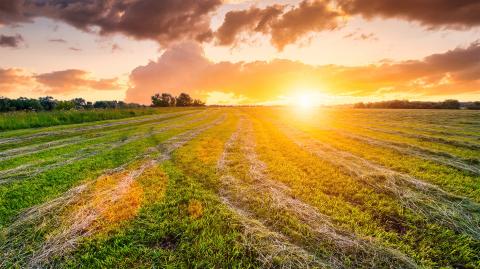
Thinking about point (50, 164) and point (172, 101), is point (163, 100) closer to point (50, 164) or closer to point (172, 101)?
point (172, 101)

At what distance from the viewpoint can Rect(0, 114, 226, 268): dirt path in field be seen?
452cm

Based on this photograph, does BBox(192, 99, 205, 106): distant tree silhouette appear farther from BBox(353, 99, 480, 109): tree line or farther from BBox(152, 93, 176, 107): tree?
BBox(353, 99, 480, 109): tree line

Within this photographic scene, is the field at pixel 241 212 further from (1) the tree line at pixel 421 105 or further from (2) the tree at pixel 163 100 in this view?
(2) the tree at pixel 163 100

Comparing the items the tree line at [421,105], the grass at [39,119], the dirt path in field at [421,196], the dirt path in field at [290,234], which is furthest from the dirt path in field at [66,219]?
the tree line at [421,105]

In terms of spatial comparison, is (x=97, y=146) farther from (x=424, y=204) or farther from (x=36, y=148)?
(x=424, y=204)

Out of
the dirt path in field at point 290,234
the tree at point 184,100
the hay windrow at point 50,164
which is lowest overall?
the dirt path in field at point 290,234

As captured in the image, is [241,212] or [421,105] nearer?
[241,212]

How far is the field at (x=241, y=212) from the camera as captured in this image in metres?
4.33

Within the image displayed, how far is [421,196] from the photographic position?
6.69 m

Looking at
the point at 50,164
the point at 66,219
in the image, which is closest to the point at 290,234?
the point at 66,219

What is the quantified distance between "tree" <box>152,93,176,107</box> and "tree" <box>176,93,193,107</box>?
7029 mm

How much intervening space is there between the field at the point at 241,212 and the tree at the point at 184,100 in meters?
163

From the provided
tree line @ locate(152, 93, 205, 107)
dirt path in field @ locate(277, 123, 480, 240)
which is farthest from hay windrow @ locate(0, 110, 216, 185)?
tree line @ locate(152, 93, 205, 107)

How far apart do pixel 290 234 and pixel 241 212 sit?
55.2 inches
